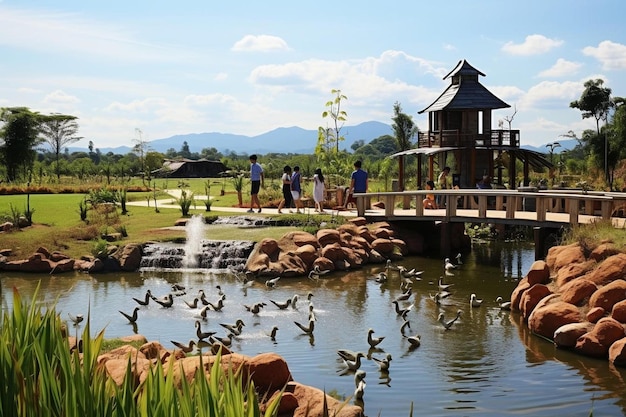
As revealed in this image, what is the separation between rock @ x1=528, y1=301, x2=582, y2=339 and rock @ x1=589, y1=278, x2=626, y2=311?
360 millimetres

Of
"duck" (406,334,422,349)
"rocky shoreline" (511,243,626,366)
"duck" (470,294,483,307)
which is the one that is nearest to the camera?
"rocky shoreline" (511,243,626,366)

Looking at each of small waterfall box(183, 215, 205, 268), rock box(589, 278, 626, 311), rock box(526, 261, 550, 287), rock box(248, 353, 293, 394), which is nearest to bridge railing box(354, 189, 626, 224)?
rock box(526, 261, 550, 287)

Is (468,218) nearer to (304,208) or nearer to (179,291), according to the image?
(304,208)

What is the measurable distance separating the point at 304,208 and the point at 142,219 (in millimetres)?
5592

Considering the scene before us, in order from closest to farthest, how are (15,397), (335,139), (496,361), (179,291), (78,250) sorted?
(15,397) < (496,361) < (179,291) < (78,250) < (335,139)

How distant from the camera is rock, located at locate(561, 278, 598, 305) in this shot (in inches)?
533

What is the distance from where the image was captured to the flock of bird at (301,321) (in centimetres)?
1146

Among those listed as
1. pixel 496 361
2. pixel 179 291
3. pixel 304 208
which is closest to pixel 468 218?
pixel 304 208

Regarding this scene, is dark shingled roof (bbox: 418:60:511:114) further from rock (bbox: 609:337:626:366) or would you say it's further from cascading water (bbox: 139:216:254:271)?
rock (bbox: 609:337:626:366)

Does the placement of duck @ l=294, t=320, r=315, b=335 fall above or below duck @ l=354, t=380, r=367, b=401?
above

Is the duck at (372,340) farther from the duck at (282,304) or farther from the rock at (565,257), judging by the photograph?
the rock at (565,257)

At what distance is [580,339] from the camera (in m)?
12.3

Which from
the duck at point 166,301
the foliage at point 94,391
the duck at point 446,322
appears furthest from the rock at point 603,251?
the foliage at point 94,391

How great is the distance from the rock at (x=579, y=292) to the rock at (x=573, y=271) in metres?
1.01
